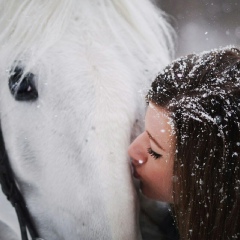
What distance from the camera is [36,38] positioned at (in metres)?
0.48

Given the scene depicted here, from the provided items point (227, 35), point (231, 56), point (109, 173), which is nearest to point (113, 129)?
point (109, 173)

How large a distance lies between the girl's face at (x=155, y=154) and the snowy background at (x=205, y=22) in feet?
1.29

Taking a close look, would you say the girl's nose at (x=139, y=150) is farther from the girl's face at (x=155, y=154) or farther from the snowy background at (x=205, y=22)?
the snowy background at (x=205, y=22)

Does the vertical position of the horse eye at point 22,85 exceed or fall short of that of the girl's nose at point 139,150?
it exceeds it

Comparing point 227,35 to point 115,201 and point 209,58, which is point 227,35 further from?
point 115,201

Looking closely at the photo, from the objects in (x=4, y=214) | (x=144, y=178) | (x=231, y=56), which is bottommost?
(x=4, y=214)

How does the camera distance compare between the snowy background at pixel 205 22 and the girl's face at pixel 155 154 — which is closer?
the girl's face at pixel 155 154

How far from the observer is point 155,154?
1.42 ft

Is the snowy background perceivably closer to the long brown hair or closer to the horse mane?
the horse mane

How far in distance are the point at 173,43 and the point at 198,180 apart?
→ 357 mm

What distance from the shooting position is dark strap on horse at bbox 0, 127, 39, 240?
1.69 ft

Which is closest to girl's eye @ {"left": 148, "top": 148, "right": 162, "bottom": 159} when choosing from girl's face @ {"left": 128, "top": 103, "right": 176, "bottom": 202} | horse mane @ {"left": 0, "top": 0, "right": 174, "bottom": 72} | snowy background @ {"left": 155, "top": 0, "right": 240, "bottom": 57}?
girl's face @ {"left": 128, "top": 103, "right": 176, "bottom": 202}

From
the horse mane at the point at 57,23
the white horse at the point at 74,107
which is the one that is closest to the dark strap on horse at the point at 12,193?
the white horse at the point at 74,107

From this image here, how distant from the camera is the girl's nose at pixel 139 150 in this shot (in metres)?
0.44
